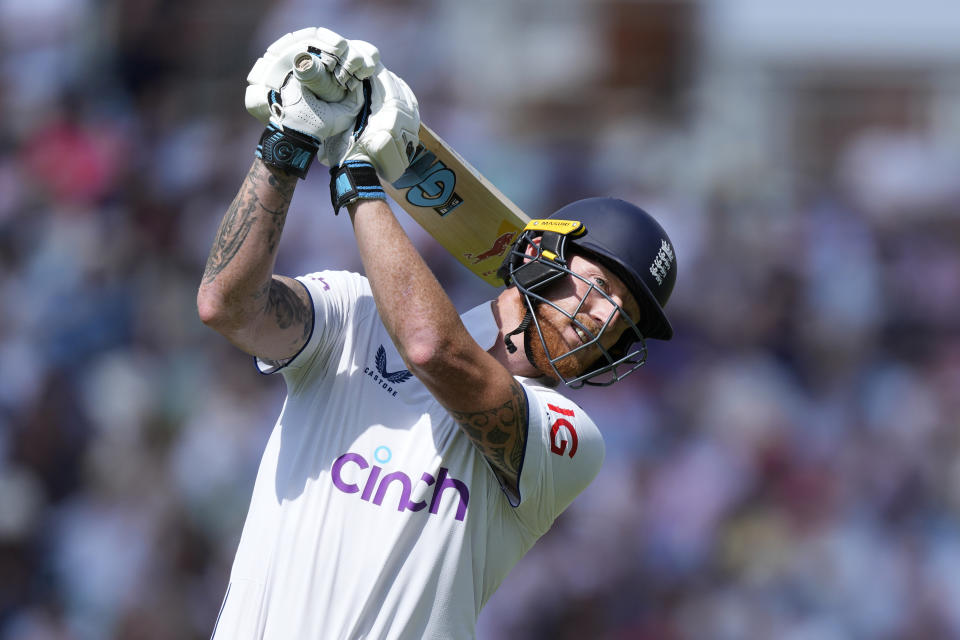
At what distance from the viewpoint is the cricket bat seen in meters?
3.76

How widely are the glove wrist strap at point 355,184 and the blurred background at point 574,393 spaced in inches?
204

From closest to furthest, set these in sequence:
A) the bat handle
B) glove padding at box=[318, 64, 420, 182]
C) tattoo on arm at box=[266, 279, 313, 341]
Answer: the bat handle
glove padding at box=[318, 64, 420, 182]
tattoo on arm at box=[266, 279, 313, 341]

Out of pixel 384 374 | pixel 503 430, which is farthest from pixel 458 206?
pixel 503 430

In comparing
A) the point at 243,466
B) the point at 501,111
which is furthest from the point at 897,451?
the point at 501,111

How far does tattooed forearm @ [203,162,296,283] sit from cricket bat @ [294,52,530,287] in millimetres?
653

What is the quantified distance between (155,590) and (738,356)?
4563 mm

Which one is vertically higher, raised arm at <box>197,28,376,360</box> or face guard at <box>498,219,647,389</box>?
raised arm at <box>197,28,376,360</box>

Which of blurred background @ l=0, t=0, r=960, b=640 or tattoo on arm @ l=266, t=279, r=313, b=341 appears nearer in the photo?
tattoo on arm @ l=266, t=279, r=313, b=341

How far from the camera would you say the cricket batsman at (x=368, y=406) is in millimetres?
2988

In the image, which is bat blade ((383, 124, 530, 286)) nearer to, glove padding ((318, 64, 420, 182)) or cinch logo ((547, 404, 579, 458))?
glove padding ((318, 64, 420, 182))

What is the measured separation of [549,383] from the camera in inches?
146

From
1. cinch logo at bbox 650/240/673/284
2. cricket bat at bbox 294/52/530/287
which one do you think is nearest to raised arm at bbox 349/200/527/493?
cricket bat at bbox 294/52/530/287

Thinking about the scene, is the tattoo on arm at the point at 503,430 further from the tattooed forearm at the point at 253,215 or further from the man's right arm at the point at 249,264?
the tattooed forearm at the point at 253,215

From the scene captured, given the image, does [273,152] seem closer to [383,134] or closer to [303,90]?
[303,90]
